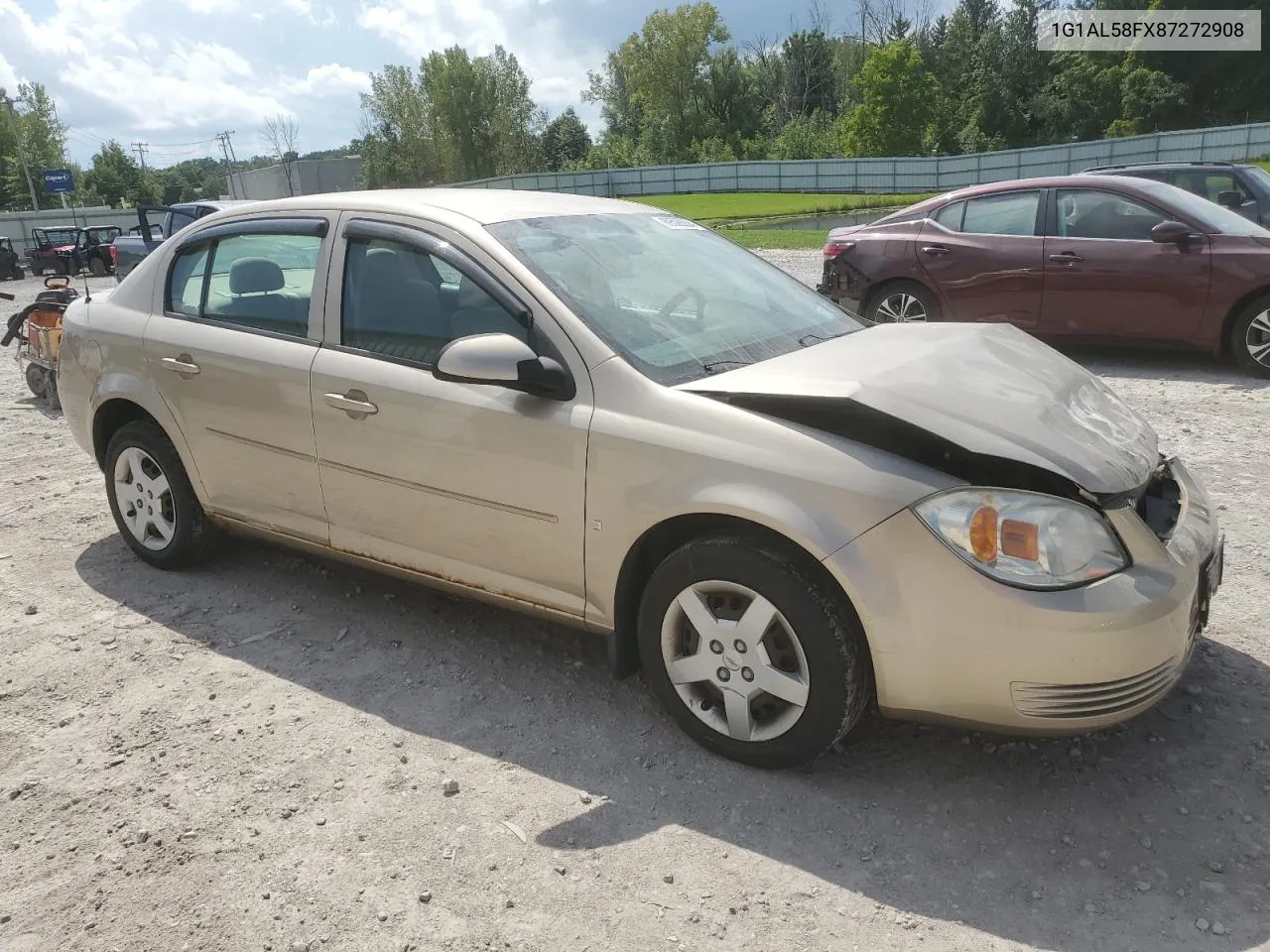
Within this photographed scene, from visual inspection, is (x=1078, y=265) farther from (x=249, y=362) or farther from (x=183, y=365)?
(x=183, y=365)

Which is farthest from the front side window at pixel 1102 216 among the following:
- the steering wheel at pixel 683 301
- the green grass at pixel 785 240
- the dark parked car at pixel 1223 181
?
the green grass at pixel 785 240

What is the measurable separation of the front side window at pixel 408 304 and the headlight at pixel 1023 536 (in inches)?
59.7

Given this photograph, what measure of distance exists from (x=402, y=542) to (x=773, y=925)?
1.89m

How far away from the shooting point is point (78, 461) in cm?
683

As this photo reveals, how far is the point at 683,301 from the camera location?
11.5 ft

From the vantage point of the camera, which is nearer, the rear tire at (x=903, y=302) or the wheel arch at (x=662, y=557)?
the wheel arch at (x=662, y=557)

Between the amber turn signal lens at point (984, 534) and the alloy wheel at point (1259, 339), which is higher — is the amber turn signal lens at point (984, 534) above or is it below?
above

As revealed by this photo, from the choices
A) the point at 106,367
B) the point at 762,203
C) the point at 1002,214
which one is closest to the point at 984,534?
the point at 106,367

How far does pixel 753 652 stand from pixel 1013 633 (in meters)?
0.71

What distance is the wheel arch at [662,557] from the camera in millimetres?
2738

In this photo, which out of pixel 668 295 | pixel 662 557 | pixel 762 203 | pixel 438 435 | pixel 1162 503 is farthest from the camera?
pixel 762 203

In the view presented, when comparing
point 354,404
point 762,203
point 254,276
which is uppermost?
point 254,276

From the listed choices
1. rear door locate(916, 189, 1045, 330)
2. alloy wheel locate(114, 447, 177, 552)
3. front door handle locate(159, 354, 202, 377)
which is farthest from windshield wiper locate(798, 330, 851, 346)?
rear door locate(916, 189, 1045, 330)

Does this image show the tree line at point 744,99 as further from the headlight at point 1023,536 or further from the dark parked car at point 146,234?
the headlight at point 1023,536
